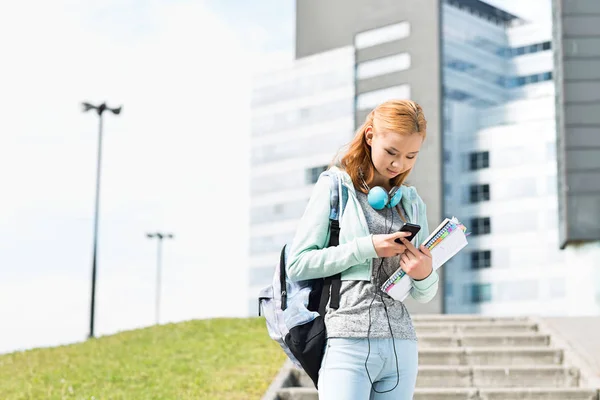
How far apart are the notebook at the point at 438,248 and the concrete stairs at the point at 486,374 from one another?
5329mm

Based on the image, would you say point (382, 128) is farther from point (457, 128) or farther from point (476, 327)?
point (457, 128)

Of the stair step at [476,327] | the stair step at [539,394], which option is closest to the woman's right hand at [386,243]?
the stair step at [539,394]

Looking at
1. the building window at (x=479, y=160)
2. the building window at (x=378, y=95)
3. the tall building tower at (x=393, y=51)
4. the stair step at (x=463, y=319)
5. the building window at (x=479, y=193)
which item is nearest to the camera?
the stair step at (x=463, y=319)

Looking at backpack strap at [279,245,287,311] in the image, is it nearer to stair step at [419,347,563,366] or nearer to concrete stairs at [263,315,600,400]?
concrete stairs at [263,315,600,400]

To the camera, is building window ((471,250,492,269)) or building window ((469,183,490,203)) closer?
building window ((471,250,492,269))

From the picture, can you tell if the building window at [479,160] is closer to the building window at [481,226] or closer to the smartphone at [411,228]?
the building window at [481,226]

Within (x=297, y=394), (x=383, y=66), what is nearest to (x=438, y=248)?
(x=297, y=394)

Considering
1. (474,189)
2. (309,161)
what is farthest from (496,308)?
(309,161)

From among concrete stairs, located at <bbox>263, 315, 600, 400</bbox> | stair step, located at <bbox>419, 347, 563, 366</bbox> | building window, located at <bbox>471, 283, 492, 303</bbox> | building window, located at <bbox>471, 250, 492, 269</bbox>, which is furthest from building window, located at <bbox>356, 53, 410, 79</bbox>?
stair step, located at <bbox>419, 347, 563, 366</bbox>

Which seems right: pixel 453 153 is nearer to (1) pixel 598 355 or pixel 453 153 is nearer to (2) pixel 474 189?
(2) pixel 474 189

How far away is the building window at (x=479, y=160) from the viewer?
60750 millimetres

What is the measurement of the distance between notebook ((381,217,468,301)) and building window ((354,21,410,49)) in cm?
6313

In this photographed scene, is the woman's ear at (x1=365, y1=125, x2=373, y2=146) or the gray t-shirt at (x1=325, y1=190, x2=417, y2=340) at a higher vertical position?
the woman's ear at (x1=365, y1=125, x2=373, y2=146)

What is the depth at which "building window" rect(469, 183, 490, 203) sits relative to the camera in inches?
2384
